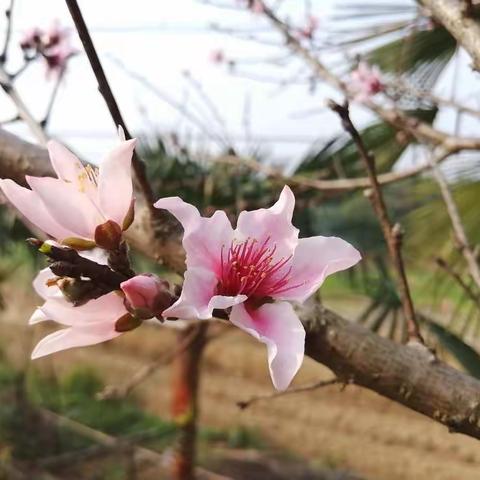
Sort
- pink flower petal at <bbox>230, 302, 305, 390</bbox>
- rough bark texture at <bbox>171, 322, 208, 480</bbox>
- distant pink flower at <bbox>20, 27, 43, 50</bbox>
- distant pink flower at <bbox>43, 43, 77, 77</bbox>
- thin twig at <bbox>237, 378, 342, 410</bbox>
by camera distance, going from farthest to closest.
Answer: rough bark texture at <bbox>171, 322, 208, 480</bbox>, distant pink flower at <bbox>43, 43, 77, 77</bbox>, distant pink flower at <bbox>20, 27, 43, 50</bbox>, thin twig at <bbox>237, 378, 342, 410</bbox>, pink flower petal at <bbox>230, 302, 305, 390</bbox>

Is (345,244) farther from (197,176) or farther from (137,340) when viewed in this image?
(137,340)

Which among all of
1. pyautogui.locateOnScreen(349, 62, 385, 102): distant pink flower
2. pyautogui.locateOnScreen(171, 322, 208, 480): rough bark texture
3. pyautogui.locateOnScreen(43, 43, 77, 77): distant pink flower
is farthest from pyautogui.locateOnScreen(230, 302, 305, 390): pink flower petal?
pyautogui.locateOnScreen(171, 322, 208, 480): rough bark texture

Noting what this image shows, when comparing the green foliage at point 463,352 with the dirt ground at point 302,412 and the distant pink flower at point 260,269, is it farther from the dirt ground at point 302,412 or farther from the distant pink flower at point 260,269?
the dirt ground at point 302,412

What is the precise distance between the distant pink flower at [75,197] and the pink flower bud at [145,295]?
0.10ft

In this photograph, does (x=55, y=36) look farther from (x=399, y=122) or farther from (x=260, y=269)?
(x=260, y=269)

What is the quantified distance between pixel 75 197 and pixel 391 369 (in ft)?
0.53

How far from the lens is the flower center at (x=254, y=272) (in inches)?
11.1

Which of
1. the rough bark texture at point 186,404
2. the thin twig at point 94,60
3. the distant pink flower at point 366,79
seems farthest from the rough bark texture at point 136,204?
the rough bark texture at point 186,404

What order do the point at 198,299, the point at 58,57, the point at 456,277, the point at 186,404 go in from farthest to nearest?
the point at 186,404 → the point at 58,57 → the point at 456,277 → the point at 198,299

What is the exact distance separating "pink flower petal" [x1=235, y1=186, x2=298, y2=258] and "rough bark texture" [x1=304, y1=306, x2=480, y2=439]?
7 cm

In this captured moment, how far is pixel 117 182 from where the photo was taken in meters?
0.27

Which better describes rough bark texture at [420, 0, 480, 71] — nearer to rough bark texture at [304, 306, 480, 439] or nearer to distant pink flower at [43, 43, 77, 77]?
rough bark texture at [304, 306, 480, 439]

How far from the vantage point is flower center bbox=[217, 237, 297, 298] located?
0.93 feet

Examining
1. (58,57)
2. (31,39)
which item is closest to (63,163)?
(31,39)
